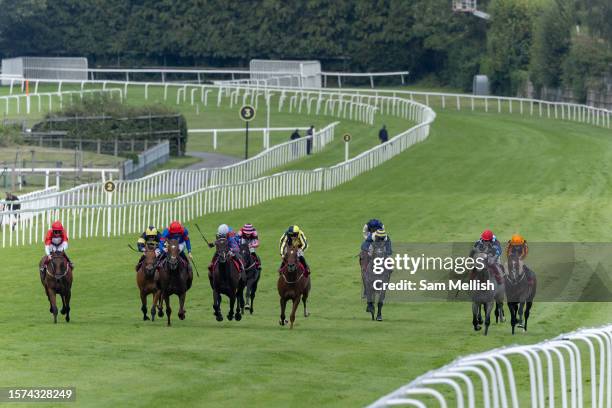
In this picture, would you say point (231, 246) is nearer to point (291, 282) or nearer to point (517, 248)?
point (291, 282)

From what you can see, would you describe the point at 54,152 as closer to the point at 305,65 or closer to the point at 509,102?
the point at 509,102

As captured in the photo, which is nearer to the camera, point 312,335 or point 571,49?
point 312,335

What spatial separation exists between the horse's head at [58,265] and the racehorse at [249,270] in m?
2.46

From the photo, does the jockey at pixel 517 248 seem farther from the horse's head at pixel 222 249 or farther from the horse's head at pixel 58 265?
the horse's head at pixel 58 265

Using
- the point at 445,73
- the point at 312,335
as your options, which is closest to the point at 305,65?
the point at 445,73

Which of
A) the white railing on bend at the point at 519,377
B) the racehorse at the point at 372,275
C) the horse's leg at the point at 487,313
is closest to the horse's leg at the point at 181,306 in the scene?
the racehorse at the point at 372,275

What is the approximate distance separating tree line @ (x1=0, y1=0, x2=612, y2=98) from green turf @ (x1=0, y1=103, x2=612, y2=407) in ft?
177

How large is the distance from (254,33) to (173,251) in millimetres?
81851

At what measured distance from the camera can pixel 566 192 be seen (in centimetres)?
4328

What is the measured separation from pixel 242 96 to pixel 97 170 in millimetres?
35137

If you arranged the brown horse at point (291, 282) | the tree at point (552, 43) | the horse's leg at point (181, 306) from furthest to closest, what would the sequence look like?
the tree at point (552, 43)
the horse's leg at point (181, 306)
the brown horse at point (291, 282)

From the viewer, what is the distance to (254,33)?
10050 cm

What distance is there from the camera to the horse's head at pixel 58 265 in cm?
1948

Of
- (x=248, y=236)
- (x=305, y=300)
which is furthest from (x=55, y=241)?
(x=305, y=300)
